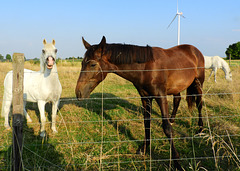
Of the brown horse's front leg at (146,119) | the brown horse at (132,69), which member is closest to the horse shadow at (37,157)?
the brown horse at (132,69)

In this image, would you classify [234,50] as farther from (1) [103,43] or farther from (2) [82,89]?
(2) [82,89]

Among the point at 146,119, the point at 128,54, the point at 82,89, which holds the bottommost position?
the point at 146,119

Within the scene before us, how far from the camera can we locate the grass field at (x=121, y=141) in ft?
8.81

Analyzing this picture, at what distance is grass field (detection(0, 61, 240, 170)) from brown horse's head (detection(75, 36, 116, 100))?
0.71ft

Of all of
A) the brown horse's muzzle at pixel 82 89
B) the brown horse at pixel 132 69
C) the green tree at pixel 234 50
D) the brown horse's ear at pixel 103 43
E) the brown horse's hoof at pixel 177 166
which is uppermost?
the green tree at pixel 234 50

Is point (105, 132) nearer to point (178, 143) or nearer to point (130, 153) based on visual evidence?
point (130, 153)

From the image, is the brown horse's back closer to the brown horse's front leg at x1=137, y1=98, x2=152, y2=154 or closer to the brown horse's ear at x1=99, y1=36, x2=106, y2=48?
the brown horse's front leg at x1=137, y1=98, x2=152, y2=154

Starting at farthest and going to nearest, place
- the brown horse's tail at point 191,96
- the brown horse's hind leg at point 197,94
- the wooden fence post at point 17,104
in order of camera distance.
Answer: the brown horse's tail at point 191,96, the brown horse's hind leg at point 197,94, the wooden fence post at point 17,104

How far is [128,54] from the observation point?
286 cm

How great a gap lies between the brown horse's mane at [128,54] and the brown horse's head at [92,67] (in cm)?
12

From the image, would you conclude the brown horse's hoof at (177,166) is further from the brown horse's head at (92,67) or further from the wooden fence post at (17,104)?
the wooden fence post at (17,104)

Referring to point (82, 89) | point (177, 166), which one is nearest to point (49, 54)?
point (82, 89)

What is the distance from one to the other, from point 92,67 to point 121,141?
121 cm

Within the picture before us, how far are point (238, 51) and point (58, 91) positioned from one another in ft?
214
